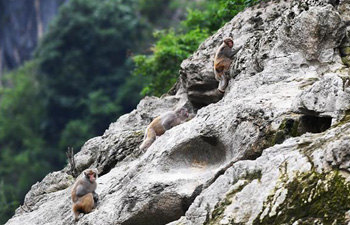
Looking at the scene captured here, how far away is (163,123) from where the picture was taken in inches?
592

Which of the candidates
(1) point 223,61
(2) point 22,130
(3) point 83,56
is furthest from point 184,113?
(2) point 22,130

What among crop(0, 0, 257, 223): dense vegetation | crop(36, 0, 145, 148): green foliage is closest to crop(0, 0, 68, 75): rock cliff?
crop(0, 0, 257, 223): dense vegetation

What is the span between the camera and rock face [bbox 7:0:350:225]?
32.2 ft

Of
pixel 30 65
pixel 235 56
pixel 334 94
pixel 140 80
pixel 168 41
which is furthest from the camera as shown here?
pixel 30 65

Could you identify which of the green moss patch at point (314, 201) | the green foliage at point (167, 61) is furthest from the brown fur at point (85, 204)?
the green foliage at point (167, 61)

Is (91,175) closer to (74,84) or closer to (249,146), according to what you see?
(249,146)

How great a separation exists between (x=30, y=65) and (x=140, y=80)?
45.6ft

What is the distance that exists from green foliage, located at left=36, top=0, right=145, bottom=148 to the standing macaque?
46.9 m

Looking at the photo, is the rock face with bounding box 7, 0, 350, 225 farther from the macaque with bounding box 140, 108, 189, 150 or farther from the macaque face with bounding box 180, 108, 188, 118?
the macaque face with bounding box 180, 108, 188, 118

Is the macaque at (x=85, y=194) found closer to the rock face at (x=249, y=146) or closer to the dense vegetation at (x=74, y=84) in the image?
the rock face at (x=249, y=146)

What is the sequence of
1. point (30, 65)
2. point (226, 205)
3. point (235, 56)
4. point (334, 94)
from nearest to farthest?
point (226, 205), point (334, 94), point (235, 56), point (30, 65)

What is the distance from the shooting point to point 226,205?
10281mm

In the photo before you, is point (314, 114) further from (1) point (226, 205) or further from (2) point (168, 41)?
(2) point (168, 41)

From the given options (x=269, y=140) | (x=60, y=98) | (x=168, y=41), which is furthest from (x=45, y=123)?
(x=269, y=140)
